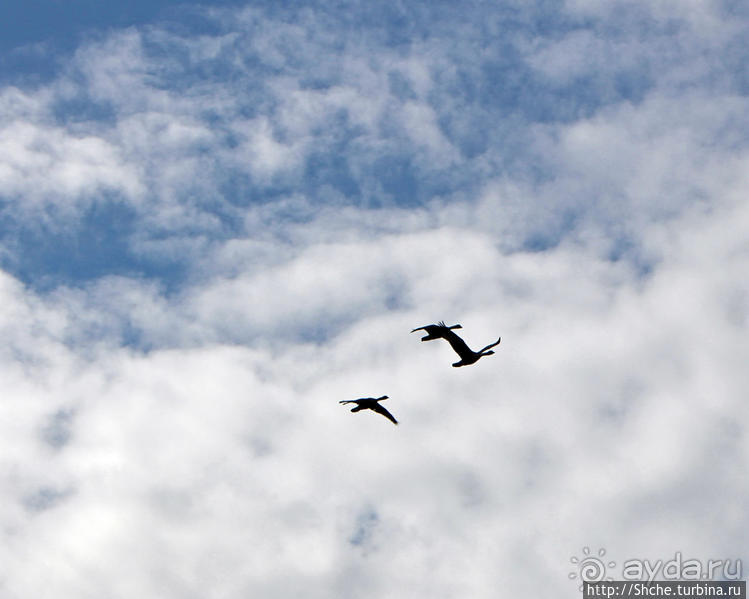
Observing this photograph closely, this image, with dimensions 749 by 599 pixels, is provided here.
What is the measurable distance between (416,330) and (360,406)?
41.8 feet

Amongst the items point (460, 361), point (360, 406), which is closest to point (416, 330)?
point (460, 361)

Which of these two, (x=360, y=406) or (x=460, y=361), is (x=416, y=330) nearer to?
(x=460, y=361)

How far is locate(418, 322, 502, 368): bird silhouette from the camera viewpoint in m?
49.5

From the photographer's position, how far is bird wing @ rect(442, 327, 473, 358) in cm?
5012

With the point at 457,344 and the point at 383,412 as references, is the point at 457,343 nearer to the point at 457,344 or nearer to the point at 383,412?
the point at 457,344

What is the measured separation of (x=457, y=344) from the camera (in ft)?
168

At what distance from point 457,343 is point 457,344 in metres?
0.17

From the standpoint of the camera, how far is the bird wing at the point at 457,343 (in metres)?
50.1

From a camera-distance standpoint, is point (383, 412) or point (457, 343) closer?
point (457, 343)

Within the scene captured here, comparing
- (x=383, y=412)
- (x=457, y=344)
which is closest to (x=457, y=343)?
(x=457, y=344)

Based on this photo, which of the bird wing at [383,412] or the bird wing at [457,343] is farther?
the bird wing at [383,412]

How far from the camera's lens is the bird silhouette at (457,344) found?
49531 mm

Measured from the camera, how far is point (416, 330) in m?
48.3

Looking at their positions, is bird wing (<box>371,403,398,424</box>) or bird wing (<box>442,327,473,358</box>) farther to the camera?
bird wing (<box>371,403,398,424</box>)
